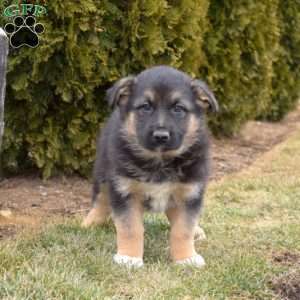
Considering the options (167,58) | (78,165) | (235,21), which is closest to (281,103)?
(235,21)

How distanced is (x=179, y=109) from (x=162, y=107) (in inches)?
5.0

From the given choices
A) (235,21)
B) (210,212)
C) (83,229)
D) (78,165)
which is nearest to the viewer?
(83,229)

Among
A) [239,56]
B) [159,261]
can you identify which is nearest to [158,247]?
[159,261]

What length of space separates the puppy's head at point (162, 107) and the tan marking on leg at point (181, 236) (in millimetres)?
469

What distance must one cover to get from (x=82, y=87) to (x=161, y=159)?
2.27 m

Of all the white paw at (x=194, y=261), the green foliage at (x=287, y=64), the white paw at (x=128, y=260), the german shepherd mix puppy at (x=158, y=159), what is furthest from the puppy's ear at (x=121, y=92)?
the green foliage at (x=287, y=64)

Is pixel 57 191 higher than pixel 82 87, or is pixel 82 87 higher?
pixel 82 87

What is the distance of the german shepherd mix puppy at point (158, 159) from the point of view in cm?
445

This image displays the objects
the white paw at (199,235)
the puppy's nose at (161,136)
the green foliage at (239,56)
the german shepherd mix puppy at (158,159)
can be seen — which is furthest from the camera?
the green foliage at (239,56)

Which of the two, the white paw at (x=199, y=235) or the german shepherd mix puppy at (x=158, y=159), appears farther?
the white paw at (x=199, y=235)

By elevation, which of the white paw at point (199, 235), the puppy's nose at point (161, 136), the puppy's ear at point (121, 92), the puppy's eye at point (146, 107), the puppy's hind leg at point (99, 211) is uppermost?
→ the puppy's ear at point (121, 92)

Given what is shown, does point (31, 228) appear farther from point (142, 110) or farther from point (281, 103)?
point (281, 103)

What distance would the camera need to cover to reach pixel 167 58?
7.41 meters

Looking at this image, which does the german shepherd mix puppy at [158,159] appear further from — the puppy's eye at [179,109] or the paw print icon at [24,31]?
the paw print icon at [24,31]
